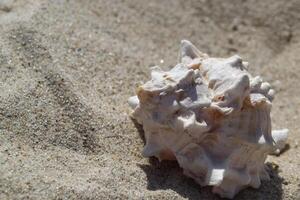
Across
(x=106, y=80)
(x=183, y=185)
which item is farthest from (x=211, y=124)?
(x=106, y=80)

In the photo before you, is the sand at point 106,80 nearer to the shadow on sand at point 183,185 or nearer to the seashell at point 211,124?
the shadow on sand at point 183,185

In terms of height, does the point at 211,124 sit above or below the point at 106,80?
above

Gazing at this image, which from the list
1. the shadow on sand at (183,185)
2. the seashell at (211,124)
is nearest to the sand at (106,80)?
the shadow on sand at (183,185)

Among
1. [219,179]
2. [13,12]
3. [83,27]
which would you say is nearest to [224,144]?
[219,179]

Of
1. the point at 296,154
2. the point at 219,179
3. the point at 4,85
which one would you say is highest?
the point at 4,85

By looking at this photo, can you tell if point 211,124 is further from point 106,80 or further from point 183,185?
point 106,80

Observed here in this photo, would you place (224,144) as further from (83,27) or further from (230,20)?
(230,20)

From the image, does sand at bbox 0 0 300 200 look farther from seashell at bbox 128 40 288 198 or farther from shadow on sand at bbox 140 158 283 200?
seashell at bbox 128 40 288 198
